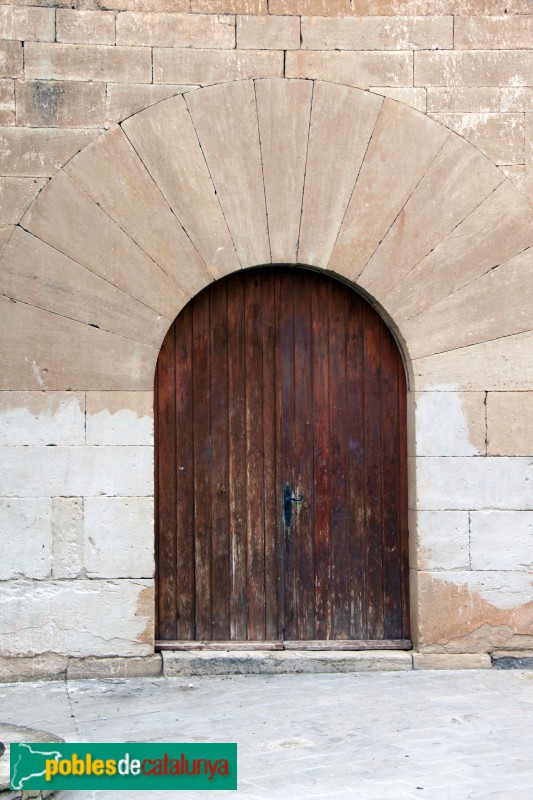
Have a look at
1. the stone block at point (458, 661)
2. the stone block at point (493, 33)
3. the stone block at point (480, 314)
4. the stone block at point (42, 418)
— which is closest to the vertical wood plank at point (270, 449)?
the stone block at point (480, 314)

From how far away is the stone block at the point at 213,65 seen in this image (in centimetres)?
629

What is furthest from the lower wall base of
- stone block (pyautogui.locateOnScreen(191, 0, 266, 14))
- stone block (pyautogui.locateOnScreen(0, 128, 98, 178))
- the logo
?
stone block (pyautogui.locateOnScreen(191, 0, 266, 14))

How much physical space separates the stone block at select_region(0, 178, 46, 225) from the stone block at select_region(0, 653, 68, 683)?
8.28 ft

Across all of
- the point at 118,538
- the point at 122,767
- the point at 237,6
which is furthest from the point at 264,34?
the point at 122,767

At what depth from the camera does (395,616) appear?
6531mm

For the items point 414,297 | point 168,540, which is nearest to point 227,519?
point 168,540

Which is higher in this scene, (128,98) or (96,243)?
(128,98)

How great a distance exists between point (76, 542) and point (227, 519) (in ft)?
3.05

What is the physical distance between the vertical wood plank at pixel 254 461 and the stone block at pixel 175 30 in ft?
4.66

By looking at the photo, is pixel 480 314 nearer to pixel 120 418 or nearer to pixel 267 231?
pixel 267 231

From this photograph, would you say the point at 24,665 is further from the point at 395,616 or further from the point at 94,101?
the point at 94,101

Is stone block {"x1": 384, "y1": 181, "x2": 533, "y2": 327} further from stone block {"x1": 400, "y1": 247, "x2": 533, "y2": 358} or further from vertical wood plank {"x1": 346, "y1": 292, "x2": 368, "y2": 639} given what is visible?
vertical wood plank {"x1": 346, "y1": 292, "x2": 368, "y2": 639}

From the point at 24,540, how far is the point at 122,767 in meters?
1.98

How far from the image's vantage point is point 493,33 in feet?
21.1
